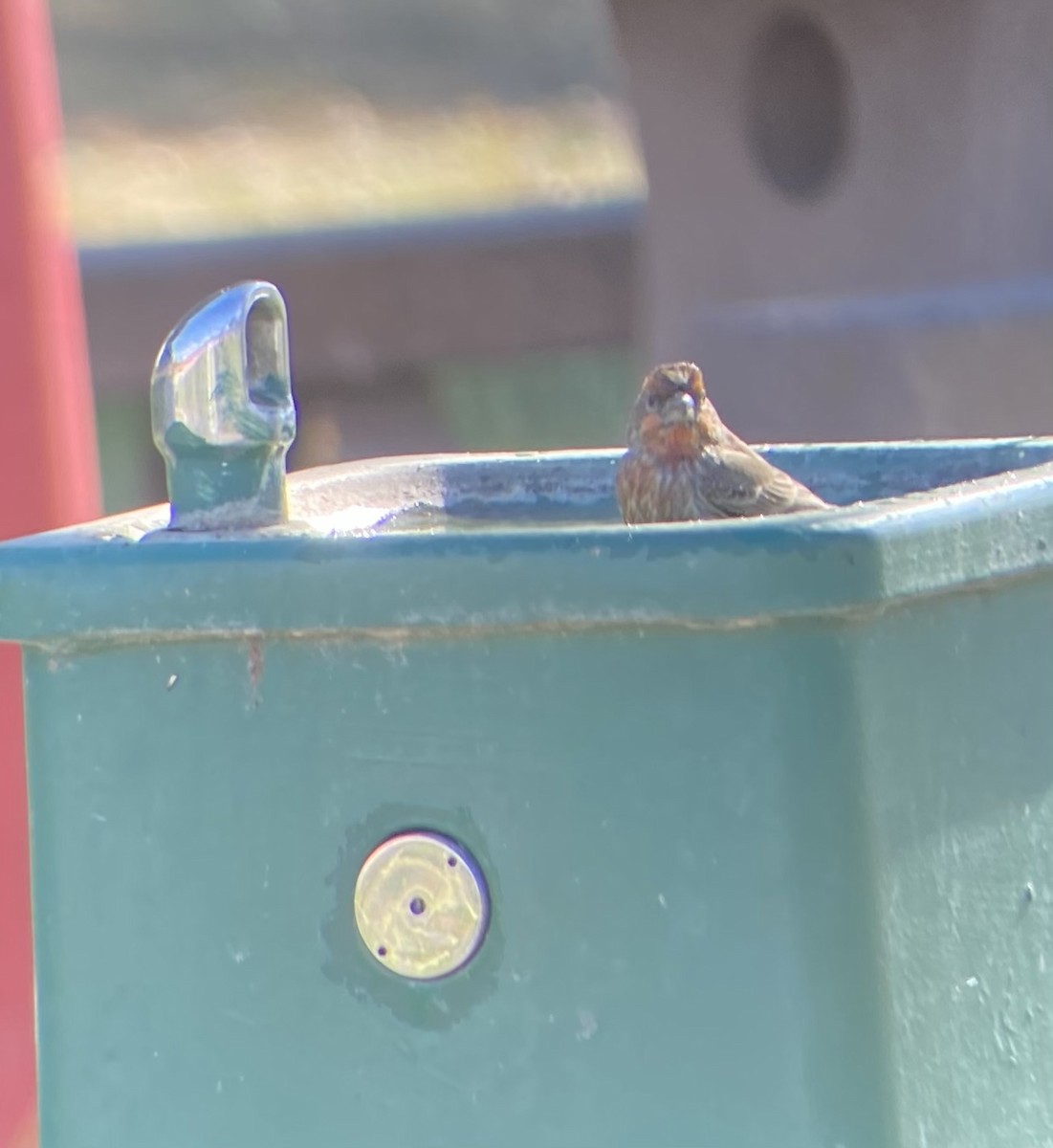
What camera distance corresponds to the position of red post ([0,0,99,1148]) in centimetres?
418

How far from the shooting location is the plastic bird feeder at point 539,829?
190cm

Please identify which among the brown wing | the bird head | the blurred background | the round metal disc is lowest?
the round metal disc

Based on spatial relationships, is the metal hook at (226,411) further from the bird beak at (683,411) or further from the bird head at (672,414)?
the bird beak at (683,411)

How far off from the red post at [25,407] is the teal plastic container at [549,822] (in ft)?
6.97

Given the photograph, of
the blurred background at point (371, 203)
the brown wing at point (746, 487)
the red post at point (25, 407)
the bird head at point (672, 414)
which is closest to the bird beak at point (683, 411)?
the bird head at point (672, 414)

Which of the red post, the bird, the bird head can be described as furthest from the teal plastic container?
the red post

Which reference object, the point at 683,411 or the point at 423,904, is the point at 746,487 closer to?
the point at 683,411

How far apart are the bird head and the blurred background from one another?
159 inches

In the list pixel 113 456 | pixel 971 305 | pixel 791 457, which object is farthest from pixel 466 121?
pixel 791 457

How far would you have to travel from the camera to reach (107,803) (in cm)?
206

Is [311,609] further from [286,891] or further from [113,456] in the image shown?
[113,456]

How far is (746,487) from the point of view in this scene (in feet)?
10.7

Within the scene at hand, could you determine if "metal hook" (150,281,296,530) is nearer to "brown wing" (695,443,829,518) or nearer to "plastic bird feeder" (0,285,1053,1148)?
"plastic bird feeder" (0,285,1053,1148)

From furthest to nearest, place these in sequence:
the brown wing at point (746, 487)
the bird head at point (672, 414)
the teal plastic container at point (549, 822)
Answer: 1. the bird head at point (672, 414)
2. the brown wing at point (746, 487)
3. the teal plastic container at point (549, 822)
